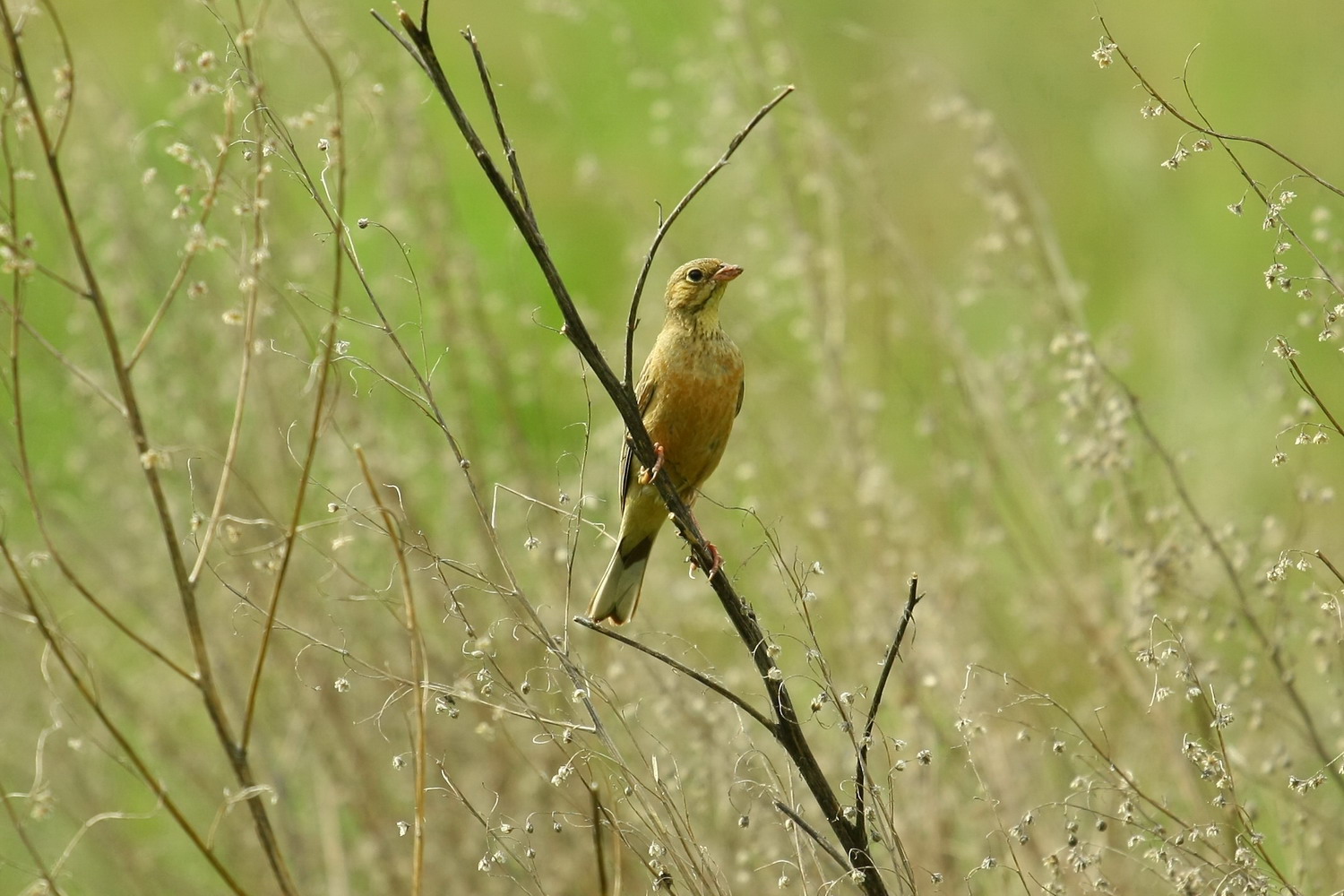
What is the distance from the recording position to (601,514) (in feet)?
20.1

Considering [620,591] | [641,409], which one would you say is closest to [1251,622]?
[641,409]

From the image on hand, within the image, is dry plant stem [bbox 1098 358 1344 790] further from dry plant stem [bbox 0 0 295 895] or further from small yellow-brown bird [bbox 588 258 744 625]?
dry plant stem [bbox 0 0 295 895]

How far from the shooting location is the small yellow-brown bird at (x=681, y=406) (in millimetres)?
4086

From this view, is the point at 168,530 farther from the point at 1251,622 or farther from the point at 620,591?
the point at 1251,622

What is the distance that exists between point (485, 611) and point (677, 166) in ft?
15.8

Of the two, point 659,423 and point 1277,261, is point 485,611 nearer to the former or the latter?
point 659,423

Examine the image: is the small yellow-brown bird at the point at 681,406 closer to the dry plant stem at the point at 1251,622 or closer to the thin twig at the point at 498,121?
the dry plant stem at the point at 1251,622

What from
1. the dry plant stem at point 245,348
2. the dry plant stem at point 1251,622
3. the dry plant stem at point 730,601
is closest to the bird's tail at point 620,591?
the dry plant stem at point 730,601

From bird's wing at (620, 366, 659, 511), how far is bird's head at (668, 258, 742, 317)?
0.76 ft

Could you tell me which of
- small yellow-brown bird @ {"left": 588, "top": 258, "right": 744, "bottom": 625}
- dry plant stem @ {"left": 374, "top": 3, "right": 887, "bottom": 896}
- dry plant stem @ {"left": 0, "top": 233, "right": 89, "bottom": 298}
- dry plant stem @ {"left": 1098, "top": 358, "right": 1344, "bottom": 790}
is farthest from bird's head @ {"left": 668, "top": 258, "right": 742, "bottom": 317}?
dry plant stem @ {"left": 0, "top": 233, "right": 89, "bottom": 298}

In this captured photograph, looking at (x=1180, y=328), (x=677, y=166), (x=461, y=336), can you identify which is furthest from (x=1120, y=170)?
(x=461, y=336)

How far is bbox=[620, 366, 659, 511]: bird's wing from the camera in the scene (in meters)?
4.18

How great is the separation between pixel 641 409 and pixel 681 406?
0.13 meters

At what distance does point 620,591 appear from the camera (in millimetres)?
4410
